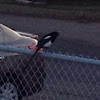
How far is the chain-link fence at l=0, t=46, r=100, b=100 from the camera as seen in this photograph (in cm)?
638

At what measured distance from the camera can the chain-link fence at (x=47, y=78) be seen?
638 centimetres

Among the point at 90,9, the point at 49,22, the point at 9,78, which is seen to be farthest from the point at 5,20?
the point at 9,78

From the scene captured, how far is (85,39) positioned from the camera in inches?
568

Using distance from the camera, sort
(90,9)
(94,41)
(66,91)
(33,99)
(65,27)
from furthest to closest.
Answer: (90,9) < (65,27) < (94,41) < (66,91) < (33,99)

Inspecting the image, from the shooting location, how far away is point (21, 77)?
7.09m

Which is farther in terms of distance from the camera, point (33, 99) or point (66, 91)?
point (66, 91)

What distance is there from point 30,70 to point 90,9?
35.8 feet

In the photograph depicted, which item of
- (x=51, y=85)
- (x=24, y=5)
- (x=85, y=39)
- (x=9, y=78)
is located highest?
(x=9, y=78)

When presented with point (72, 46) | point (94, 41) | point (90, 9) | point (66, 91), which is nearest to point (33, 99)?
point (66, 91)

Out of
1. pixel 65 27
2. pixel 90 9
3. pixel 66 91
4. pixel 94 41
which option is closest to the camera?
pixel 66 91

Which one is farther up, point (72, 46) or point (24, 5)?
point (72, 46)

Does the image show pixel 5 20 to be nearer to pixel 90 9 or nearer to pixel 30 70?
pixel 90 9

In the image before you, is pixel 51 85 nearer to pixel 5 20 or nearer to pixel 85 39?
pixel 85 39

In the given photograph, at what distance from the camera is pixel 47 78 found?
8570 millimetres
